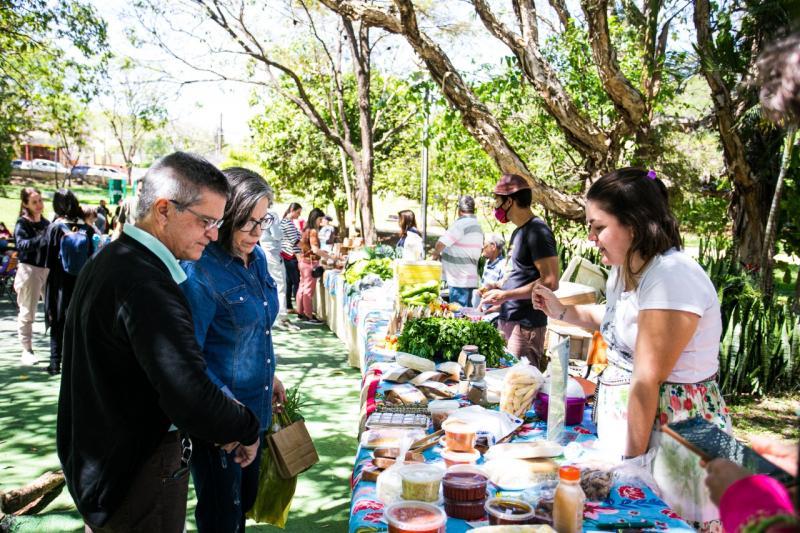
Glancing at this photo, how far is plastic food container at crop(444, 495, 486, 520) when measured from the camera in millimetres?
1781

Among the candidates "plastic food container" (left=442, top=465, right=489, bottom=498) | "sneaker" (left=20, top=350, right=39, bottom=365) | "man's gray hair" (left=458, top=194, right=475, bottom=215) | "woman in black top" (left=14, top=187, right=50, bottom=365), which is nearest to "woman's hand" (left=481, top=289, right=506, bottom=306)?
"plastic food container" (left=442, top=465, right=489, bottom=498)

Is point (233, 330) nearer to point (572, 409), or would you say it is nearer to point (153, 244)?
point (153, 244)

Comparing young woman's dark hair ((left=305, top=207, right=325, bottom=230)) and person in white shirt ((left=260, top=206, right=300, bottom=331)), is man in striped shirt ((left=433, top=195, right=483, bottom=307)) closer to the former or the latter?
person in white shirt ((left=260, top=206, right=300, bottom=331))

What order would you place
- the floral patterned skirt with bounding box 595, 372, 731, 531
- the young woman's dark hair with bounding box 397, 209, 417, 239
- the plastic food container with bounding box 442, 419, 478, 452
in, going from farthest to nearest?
the young woman's dark hair with bounding box 397, 209, 417, 239 < the plastic food container with bounding box 442, 419, 478, 452 < the floral patterned skirt with bounding box 595, 372, 731, 531

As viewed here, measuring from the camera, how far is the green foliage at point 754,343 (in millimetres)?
5703

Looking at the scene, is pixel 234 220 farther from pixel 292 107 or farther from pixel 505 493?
pixel 292 107

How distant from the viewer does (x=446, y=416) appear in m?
2.56

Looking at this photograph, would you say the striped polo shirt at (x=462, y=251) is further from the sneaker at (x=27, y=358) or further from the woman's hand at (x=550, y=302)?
the sneaker at (x=27, y=358)

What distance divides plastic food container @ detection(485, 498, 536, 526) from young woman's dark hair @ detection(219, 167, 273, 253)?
1.37 metres

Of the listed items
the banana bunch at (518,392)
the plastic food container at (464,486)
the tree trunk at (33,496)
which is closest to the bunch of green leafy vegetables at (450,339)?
the banana bunch at (518,392)

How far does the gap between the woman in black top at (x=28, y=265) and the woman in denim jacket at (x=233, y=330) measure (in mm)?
4999

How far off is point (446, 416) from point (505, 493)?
2.11ft

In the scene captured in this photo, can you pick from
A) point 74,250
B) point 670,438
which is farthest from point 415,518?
point 74,250

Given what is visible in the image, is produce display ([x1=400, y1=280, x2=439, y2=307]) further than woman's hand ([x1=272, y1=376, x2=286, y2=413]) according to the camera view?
Yes
